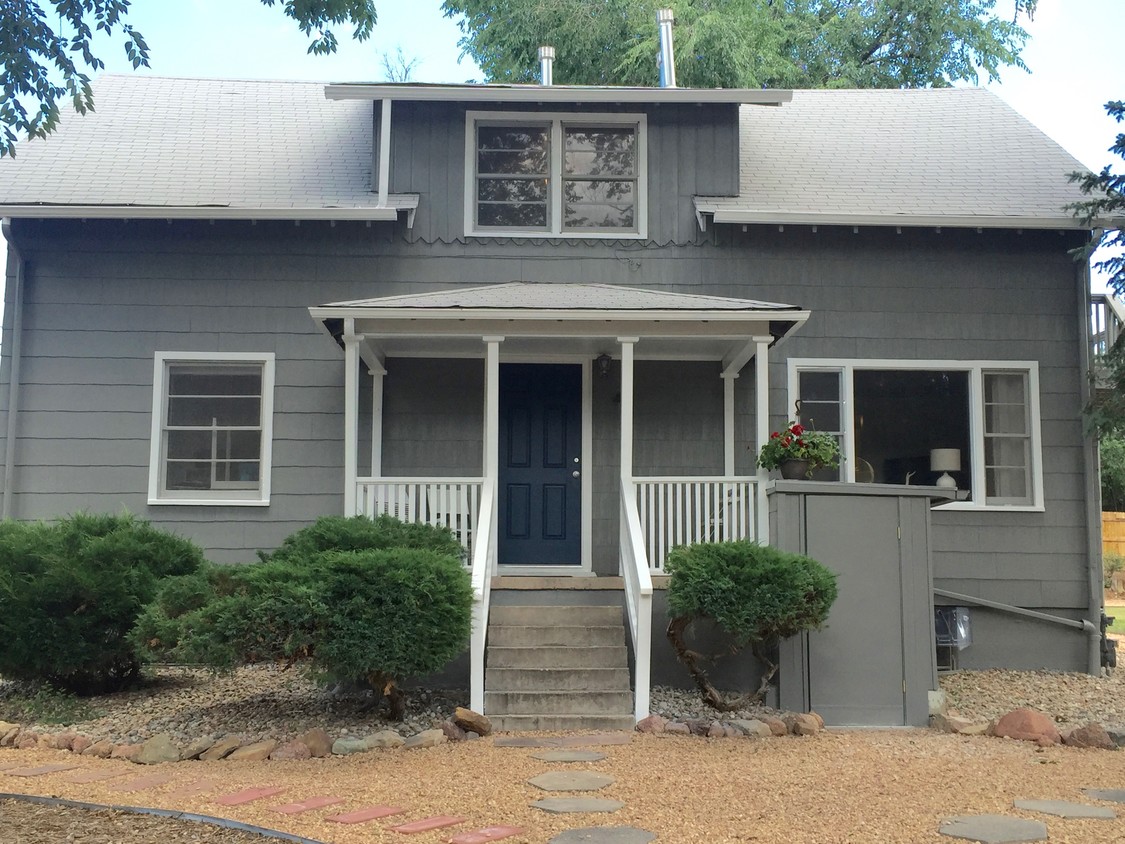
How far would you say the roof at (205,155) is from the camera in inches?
408

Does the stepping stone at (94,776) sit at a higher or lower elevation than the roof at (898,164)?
lower

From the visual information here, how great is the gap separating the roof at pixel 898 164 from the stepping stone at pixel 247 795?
6.48 meters

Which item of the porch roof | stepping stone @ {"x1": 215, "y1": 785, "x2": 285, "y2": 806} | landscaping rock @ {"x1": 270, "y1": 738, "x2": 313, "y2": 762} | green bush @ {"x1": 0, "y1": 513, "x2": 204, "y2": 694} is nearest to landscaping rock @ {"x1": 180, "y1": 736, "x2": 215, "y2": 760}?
landscaping rock @ {"x1": 270, "y1": 738, "x2": 313, "y2": 762}

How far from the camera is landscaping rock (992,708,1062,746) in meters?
7.37

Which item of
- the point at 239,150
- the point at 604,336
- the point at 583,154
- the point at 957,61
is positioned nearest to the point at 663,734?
the point at 604,336

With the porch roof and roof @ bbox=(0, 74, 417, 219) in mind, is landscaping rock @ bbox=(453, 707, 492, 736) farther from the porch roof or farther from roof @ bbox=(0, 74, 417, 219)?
roof @ bbox=(0, 74, 417, 219)

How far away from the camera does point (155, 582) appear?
796cm

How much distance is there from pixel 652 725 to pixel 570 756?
994mm

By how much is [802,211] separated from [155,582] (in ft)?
20.6

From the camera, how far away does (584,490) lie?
10492 mm

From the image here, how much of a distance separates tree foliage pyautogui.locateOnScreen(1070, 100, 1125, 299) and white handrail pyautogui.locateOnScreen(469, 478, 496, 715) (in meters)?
5.72

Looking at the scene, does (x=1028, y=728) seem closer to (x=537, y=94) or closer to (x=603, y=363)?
(x=603, y=363)

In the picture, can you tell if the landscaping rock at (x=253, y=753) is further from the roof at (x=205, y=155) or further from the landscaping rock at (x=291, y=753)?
the roof at (x=205, y=155)

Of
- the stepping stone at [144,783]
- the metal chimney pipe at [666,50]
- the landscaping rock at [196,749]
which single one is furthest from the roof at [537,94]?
the stepping stone at [144,783]
